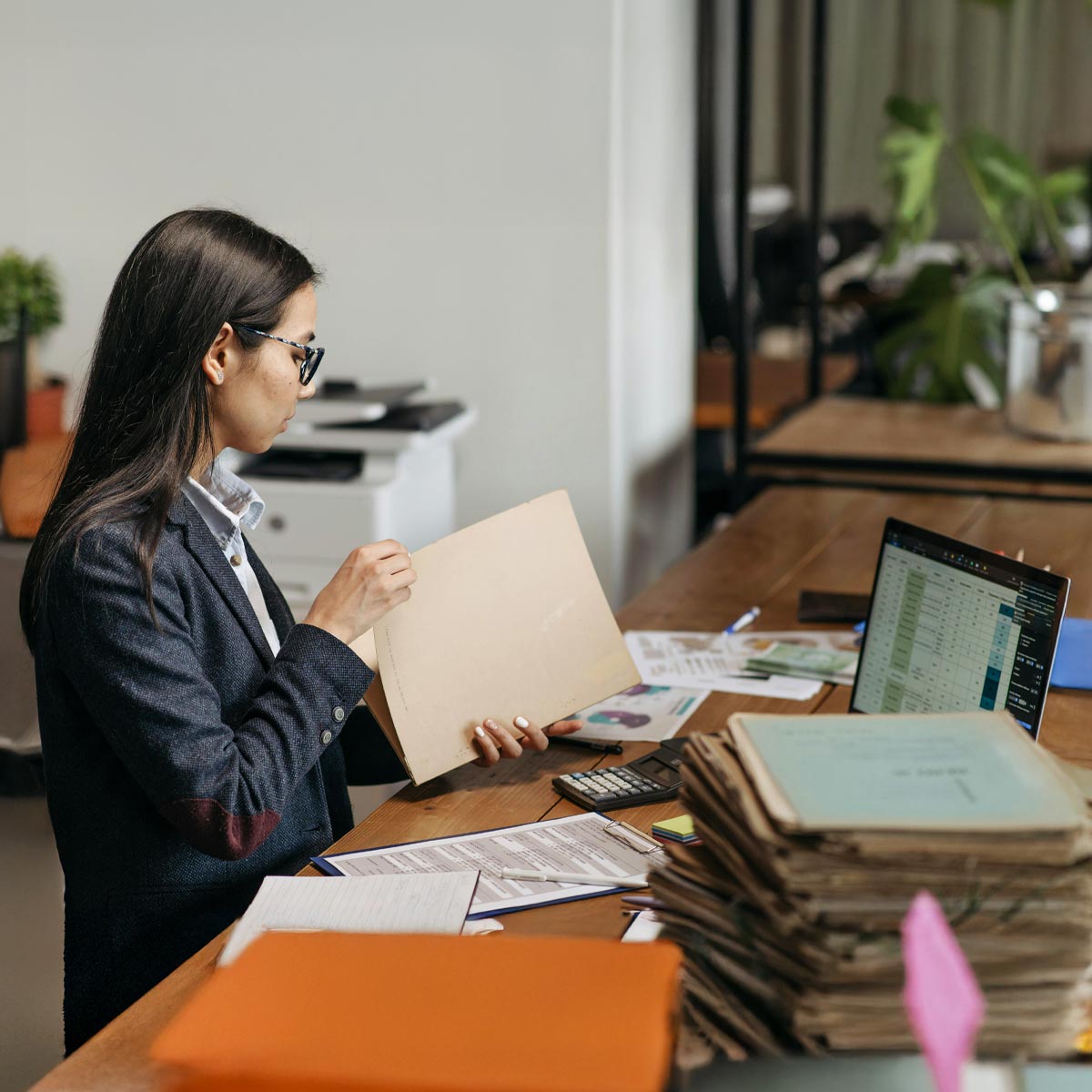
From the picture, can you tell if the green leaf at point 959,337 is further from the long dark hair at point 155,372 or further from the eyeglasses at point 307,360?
the long dark hair at point 155,372

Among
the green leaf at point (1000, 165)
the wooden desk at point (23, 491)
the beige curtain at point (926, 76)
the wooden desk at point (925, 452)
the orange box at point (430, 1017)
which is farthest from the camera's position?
the beige curtain at point (926, 76)

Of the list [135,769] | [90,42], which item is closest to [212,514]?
[135,769]

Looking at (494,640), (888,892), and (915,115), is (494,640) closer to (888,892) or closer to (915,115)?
(888,892)

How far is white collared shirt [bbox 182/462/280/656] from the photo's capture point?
4.83 ft

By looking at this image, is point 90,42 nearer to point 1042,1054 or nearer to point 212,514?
point 212,514

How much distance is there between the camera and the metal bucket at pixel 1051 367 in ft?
9.54

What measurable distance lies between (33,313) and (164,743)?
7.13ft

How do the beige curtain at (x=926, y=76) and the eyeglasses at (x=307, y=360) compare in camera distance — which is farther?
the beige curtain at (x=926, y=76)

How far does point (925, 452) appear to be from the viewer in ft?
10.2

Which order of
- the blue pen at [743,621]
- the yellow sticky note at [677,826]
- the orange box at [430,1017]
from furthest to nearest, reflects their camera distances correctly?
the blue pen at [743,621] < the yellow sticky note at [677,826] < the orange box at [430,1017]

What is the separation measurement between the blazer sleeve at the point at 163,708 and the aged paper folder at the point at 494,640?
19 cm

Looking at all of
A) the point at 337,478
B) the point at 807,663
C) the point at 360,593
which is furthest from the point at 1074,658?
the point at 337,478

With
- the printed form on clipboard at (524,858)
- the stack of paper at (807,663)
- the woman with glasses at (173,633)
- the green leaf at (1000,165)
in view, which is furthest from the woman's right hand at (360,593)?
the green leaf at (1000,165)

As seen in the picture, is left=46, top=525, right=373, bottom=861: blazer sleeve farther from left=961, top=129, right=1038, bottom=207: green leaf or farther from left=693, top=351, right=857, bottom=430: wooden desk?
left=961, top=129, right=1038, bottom=207: green leaf
